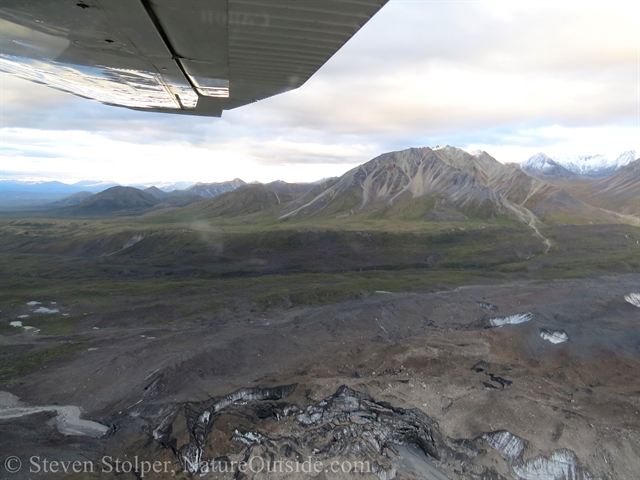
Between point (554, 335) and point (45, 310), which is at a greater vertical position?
point (554, 335)

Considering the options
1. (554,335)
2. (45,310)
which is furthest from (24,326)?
(554,335)

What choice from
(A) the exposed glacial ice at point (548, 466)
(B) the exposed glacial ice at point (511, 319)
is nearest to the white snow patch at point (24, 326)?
(A) the exposed glacial ice at point (548, 466)

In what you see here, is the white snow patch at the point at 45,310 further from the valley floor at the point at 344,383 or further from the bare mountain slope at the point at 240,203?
the bare mountain slope at the point at 240,203

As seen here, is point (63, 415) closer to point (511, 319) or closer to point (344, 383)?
point (344, 383)

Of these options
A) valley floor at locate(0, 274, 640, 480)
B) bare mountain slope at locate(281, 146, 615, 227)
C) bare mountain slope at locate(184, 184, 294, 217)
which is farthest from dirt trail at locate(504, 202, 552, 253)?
bare mountain slope at locate(184, 184, 294, 217)

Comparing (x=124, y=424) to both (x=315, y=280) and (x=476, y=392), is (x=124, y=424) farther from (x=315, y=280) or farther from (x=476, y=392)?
(x=315, y=280)
